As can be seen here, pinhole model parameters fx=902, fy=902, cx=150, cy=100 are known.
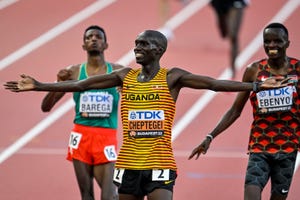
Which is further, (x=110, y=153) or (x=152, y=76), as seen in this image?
(x=110, y=153)

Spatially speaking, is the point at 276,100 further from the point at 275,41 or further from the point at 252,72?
the point at 275,41

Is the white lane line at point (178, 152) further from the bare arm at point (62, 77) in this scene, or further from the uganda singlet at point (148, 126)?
the uganda singlet at point (148, 126)

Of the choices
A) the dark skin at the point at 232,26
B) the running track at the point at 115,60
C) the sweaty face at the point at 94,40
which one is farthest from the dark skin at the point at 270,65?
the dark skin at the point at 232,26

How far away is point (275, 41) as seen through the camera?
7.16 m

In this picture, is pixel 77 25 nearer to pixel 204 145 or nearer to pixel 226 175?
pixel 226 175

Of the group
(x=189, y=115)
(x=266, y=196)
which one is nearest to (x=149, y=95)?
(x=266, y=196)

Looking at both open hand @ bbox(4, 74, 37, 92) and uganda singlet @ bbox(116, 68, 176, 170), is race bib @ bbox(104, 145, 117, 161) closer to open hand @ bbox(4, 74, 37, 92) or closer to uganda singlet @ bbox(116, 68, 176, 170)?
uganda singlet @ bbox(116, 68, 176, 170)

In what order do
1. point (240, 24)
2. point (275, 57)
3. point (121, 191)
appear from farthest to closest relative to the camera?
point (240, 24)
point (275, 57)
point (121, 191)

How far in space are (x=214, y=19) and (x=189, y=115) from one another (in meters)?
3.67

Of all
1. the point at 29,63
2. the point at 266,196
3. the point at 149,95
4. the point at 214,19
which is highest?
the point at 214,19

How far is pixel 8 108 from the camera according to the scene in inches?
519

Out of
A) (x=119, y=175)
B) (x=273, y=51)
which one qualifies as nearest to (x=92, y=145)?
(x=119, y=175)

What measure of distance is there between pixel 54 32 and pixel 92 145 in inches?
316

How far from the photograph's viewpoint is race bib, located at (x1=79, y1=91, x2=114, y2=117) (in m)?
8.15
